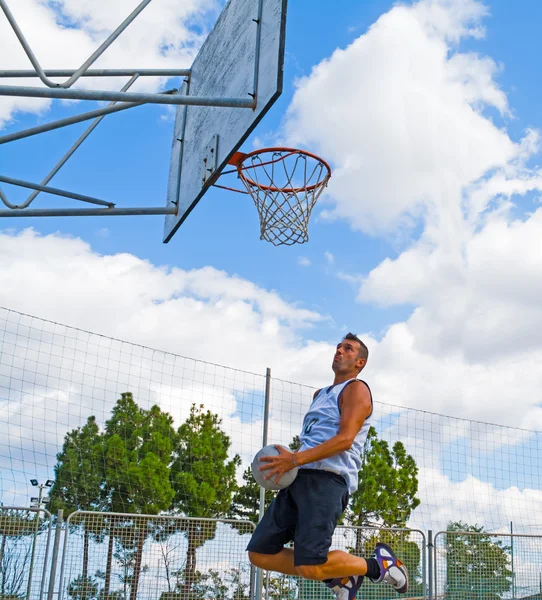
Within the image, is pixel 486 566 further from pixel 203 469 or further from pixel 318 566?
pixel 203 469

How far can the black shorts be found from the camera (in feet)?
12.0

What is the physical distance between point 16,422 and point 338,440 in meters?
5.24

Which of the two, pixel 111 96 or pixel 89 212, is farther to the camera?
pixel 89 212

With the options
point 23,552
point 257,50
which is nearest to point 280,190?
point 257,50

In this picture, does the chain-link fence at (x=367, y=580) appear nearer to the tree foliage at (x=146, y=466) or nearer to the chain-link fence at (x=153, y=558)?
the chain-link fence at (x=153, y=558)

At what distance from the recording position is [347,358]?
14.1ft

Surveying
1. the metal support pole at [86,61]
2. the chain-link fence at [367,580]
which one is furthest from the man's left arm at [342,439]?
the chain-link fence at [367,580]

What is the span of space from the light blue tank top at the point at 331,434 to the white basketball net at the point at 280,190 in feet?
9.35

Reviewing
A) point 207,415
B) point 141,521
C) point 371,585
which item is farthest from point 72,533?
point 207,415

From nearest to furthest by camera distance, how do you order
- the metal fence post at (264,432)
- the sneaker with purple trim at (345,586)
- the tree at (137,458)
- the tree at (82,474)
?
1. the sneaker with purple trim at (345,586)
2. the metal fence post at (264,432)
3. the tree at (82,474)
4. the tree at (137,458)

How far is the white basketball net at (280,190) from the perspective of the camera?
262 inches

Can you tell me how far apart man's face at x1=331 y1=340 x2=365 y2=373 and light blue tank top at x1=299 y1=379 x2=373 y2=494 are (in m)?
0.11

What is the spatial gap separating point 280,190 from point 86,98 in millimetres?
3009

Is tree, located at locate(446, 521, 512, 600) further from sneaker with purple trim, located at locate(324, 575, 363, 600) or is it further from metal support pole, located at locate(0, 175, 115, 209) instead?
metal support pole, located at locate(0, 175, 115, 209)
